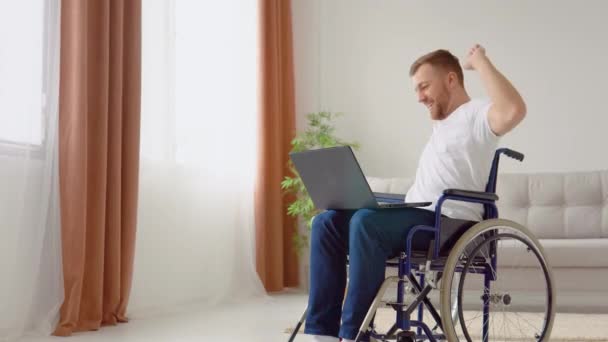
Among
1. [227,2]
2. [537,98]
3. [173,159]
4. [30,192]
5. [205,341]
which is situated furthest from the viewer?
[537,98]

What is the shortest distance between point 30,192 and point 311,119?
225cm

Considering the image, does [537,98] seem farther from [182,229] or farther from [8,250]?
[8,250]

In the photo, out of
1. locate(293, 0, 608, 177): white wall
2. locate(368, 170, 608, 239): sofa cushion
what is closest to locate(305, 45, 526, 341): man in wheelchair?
locate(368, 170, 608, 239): sofa cushion

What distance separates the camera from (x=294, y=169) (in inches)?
185

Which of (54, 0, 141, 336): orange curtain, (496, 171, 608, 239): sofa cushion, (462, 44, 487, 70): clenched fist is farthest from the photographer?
(496, 171, 608, 239): sofa cushion

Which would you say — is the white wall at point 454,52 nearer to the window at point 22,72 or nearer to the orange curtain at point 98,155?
the orange curtain at point 98,155

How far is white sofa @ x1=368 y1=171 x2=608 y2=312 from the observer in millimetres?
3557

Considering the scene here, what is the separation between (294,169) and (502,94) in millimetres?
2946

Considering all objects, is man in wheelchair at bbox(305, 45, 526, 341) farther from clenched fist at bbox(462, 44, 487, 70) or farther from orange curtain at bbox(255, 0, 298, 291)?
orange curtain at bbox(255, 0, 298, 291)

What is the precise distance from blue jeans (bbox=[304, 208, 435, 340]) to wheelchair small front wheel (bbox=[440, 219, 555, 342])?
0.46 ft

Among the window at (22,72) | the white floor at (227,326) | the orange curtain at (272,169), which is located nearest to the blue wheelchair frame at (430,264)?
the white floor at (227,326)

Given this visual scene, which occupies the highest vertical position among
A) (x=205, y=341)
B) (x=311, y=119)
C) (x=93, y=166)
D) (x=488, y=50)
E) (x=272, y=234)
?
(x=488, y=50)

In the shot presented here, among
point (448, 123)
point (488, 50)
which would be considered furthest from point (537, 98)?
point (448, 123)

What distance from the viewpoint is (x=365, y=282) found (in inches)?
68.6
